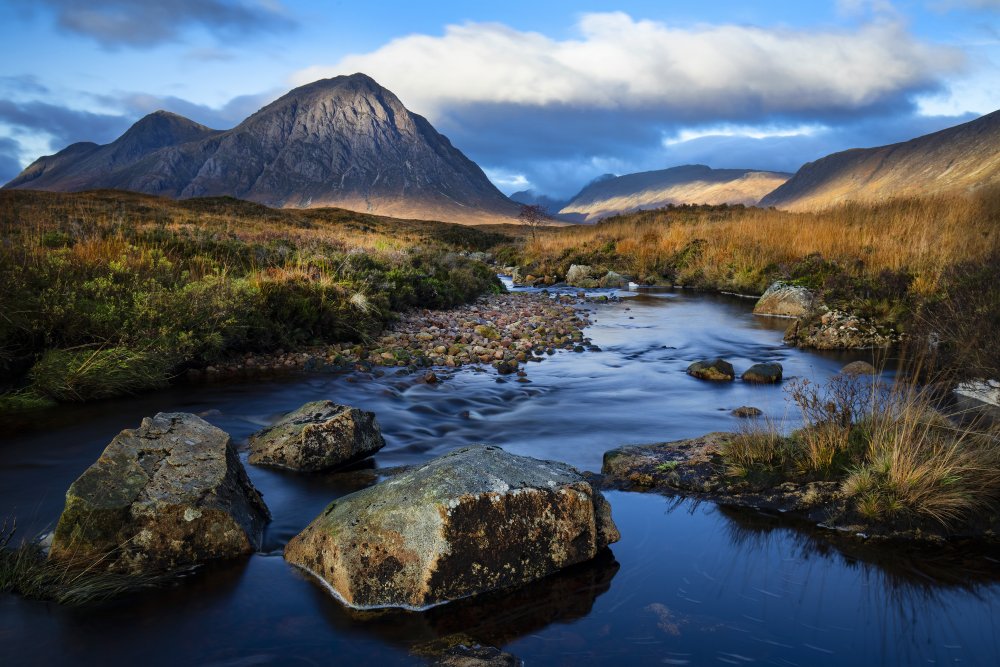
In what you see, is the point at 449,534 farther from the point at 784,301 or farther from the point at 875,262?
the point at 875,262

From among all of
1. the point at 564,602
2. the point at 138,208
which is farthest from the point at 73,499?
the point at 138,208

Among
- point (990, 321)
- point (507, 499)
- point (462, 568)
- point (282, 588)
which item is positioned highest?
point (990, 321)

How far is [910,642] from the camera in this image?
3527 mm

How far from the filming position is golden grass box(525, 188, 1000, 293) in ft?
45.7

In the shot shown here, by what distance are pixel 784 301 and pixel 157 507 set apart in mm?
15519

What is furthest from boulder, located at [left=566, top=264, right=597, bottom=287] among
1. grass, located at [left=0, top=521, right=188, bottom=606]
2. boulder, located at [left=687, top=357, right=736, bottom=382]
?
grass, located at [left=0, top=521, right=188, bottom=606]

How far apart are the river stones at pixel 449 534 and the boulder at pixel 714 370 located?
6.04m

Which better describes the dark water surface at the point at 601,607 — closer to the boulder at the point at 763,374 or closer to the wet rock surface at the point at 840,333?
the boulder at the point at 763,374

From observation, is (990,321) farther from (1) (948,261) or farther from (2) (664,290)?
(2) (664,290)

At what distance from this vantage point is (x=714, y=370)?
32.1 feet

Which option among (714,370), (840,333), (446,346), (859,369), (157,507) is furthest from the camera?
(840,333)

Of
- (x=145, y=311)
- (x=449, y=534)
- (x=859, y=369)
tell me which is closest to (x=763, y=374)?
(x=859, y=369)

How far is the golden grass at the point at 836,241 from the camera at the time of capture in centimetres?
1393

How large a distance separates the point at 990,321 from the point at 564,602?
21.6ft
